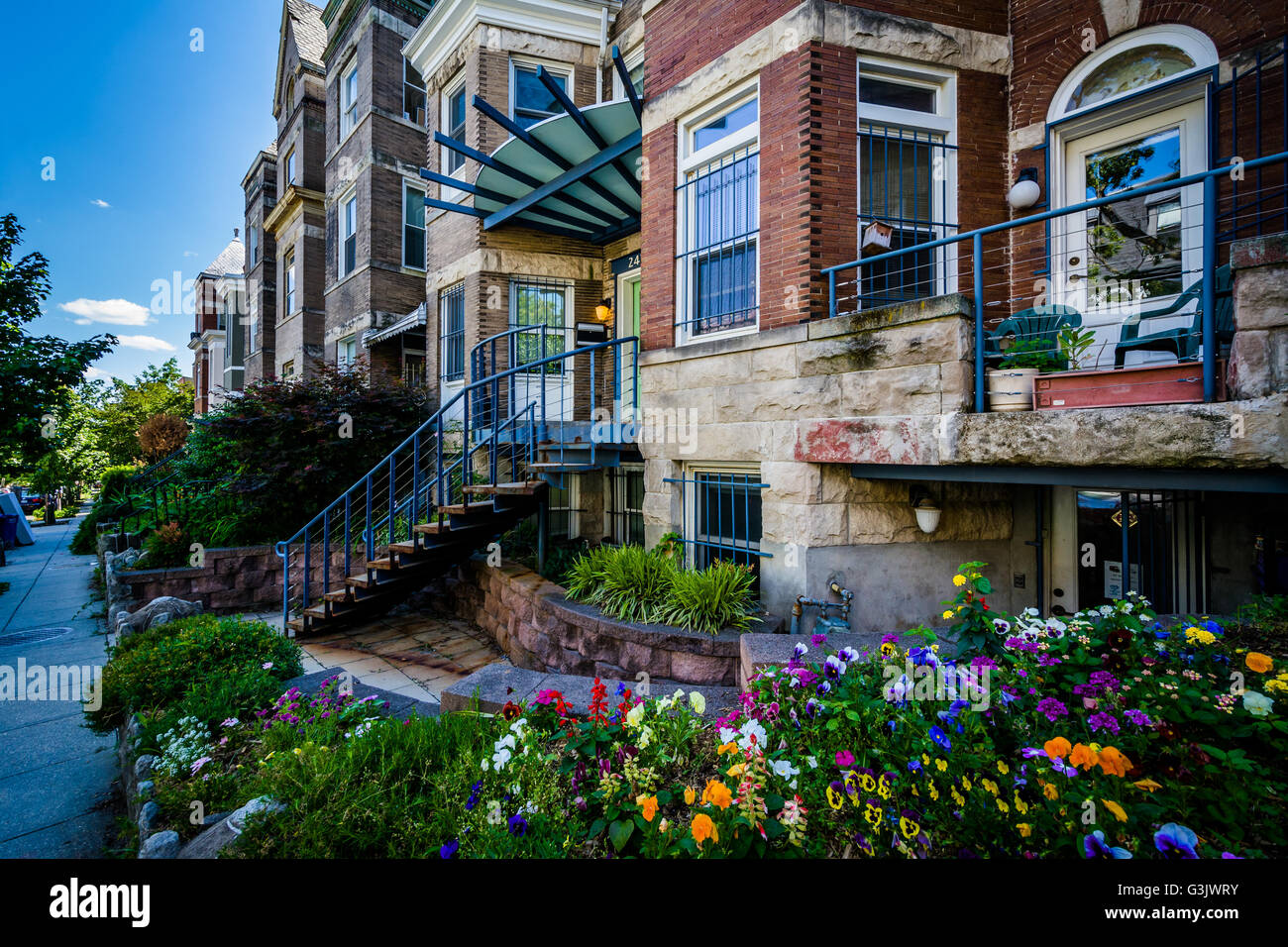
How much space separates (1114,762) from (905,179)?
5346 mm

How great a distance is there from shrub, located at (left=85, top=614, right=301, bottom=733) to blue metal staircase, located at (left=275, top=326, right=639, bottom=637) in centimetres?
153

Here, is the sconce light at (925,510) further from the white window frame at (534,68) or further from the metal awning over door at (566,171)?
the white window frame at (534,68)

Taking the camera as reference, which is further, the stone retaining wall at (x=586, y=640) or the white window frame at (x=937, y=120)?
the white window frame at (x=937, y=120)

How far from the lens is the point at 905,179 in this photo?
5555 mm

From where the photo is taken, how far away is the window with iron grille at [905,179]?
5.32 m

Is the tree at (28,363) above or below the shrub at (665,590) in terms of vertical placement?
above

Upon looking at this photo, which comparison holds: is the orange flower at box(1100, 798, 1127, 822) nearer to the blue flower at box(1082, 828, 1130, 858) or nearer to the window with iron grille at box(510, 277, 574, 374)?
the blue flower at box(1082, 828, 1130, 858)

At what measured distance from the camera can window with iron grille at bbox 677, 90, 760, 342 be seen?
224 inches

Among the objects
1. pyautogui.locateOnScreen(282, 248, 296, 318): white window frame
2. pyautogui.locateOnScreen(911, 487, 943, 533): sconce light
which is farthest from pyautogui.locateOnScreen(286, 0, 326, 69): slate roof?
pyautogui.locateOnScreen(911, 487, 943, 533): sconce light

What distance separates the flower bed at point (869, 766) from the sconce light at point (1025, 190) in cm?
422

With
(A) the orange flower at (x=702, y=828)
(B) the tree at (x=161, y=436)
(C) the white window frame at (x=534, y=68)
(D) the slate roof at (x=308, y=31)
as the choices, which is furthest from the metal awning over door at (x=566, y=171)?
(B) the tree at (x=161, y=436)
